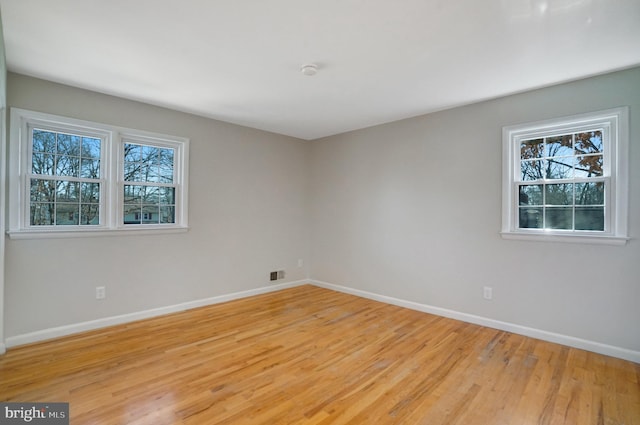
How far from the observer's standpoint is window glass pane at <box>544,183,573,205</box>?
299cm

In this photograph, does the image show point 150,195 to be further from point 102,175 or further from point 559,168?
point 559,168

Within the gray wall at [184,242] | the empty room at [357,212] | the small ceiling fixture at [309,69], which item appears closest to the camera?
the empty room at [357,212]

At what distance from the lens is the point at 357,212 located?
4.72 metres

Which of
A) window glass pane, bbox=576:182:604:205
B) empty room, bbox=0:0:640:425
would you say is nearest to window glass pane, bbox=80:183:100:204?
empty room, bbox=0:0:640:425

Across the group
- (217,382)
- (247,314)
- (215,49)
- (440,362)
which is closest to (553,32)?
(215,49)

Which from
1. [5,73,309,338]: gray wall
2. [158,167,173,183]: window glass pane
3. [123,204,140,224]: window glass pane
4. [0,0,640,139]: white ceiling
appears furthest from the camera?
[158,167,173,183]: window glass pane

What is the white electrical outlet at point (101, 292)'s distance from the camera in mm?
3246

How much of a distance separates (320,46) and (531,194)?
267cm

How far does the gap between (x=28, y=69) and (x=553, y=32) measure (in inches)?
171

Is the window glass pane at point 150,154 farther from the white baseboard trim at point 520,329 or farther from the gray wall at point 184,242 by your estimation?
the white baseboard trim at point 520,329

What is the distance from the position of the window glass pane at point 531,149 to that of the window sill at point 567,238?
2.79 feet

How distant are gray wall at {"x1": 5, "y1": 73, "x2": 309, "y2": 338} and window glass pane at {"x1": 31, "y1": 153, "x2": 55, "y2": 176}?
1.49ft

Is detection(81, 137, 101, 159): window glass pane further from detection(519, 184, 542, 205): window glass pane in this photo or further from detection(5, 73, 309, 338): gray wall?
detection(519, 184, 542, 205): window glass pane

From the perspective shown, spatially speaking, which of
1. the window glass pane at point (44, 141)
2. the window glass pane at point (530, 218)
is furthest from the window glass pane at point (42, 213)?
the window glass pane at point (530, 218)
